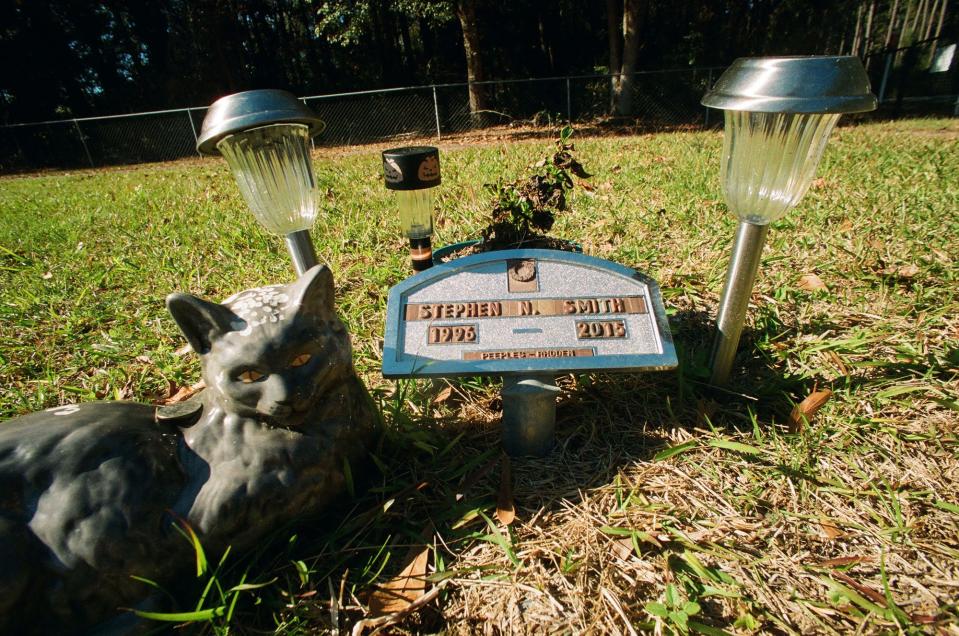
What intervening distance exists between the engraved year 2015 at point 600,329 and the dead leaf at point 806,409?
704 millimetres

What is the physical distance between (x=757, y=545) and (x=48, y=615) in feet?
5.56

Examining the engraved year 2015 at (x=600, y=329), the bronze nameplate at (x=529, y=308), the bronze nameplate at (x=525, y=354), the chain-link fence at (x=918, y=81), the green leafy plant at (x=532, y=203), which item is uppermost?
the green leafy plant at (x=532, y=203)

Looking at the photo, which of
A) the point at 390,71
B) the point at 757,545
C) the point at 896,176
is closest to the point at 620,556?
the point at 757,545

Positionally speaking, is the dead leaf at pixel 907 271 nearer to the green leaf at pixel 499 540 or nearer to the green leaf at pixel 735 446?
the green leaf at pixel 735 446

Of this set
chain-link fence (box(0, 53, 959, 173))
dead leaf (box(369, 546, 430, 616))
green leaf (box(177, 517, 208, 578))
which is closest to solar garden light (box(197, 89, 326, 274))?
green leaf (box(177, 517, 208, 578))

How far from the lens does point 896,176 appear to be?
4641 millimetres

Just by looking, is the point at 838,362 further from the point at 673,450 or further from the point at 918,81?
the point at 918,81

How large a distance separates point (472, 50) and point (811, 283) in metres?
12.6

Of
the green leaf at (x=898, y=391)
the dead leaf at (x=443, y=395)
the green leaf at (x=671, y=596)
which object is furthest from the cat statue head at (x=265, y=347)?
the green leaf at (x=898, y=391)

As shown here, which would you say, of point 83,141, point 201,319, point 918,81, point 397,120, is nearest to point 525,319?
point 201,319

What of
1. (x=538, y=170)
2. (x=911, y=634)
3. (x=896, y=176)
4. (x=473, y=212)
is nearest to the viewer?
(x=911, y=634)

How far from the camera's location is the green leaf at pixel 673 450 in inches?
65.3

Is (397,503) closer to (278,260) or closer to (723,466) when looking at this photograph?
→ (723,466)

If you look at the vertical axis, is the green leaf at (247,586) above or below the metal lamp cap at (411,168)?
below
